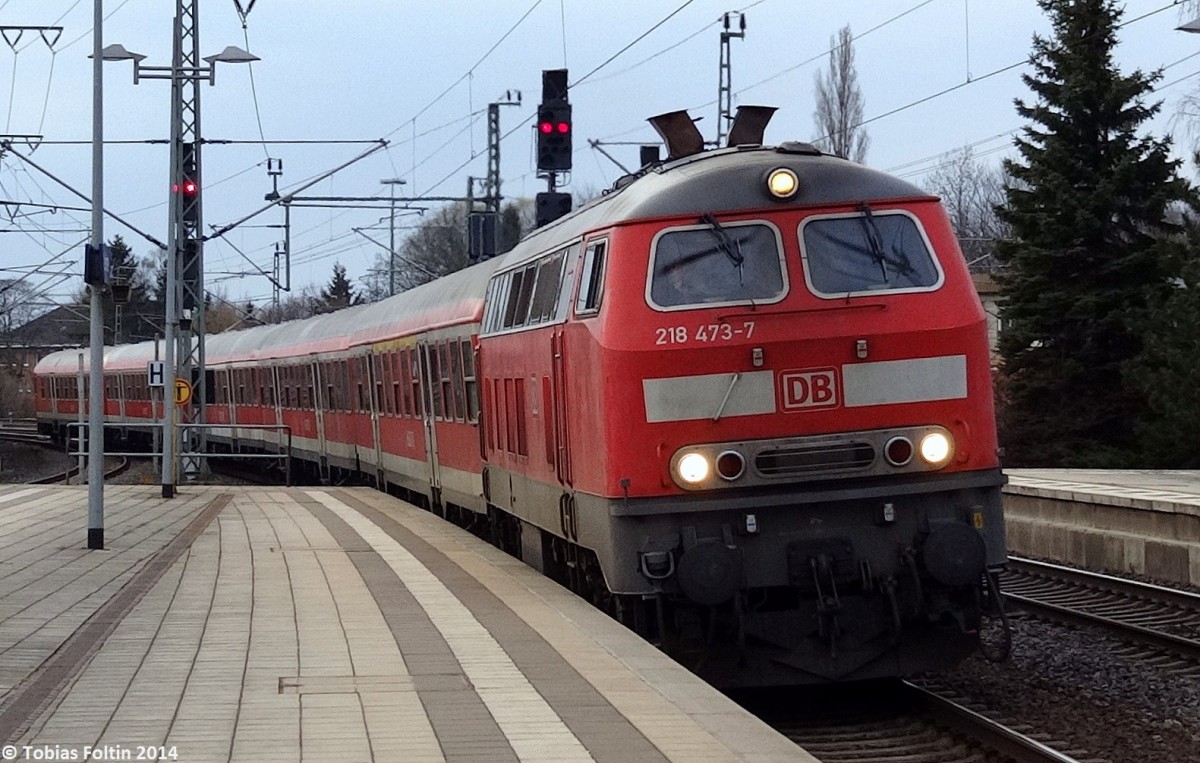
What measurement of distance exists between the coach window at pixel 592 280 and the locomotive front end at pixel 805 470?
0.39 meters

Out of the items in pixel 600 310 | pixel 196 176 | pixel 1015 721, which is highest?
pixel 196 176

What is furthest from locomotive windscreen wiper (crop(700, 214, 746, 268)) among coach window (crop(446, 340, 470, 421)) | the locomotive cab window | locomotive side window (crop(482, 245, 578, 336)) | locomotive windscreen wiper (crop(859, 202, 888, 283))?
coach window (crop(446, 340, 470, 421))

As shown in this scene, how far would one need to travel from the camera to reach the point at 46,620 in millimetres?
11938

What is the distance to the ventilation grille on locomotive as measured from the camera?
390 inches

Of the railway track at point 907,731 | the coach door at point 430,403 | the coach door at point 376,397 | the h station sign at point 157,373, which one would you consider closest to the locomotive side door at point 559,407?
the railway track at point 907,731

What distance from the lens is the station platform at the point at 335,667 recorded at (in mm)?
7434

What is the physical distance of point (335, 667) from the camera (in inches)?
375

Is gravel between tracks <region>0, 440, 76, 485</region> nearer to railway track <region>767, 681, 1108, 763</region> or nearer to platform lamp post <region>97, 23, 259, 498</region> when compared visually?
platform lamp post <region>97, 23, 259, 498</region>

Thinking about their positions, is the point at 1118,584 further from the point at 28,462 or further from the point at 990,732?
the point at 28,462

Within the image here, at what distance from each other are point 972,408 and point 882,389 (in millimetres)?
563

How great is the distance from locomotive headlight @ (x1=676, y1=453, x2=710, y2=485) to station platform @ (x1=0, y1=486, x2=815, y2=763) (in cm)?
103

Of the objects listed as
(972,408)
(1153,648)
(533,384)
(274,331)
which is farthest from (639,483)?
(274,331)

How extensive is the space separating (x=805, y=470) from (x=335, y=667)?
2919mm

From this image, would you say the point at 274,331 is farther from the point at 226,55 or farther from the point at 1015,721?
the point at 1015,721
